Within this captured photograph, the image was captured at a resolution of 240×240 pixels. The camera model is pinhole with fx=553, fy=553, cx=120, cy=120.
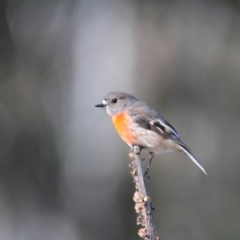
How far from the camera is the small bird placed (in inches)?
193

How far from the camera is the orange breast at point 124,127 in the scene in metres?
4.95

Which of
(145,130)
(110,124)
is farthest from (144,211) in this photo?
(110,124)

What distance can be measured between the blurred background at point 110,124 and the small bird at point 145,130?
3.88m

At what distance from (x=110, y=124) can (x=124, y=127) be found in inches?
201

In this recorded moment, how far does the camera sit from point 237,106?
398 inches

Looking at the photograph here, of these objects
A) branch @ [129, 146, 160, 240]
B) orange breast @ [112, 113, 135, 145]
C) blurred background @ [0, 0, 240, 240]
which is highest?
branch @ [129, 146, 160, 240]

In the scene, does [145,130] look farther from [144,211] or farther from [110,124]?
[110,124]

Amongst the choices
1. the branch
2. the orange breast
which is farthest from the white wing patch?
the branch

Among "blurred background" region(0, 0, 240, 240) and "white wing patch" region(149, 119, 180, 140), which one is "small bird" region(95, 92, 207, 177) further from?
"blurred background" region(0, 0, 240, 240)

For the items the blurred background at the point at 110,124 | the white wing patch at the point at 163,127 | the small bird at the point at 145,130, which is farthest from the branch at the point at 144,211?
the blurred background at the point at 110,124

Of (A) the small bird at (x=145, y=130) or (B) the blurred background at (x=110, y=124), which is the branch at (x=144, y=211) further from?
(B) the blurred background at (x=110, y=124)

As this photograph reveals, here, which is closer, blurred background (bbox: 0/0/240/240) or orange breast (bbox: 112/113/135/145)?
orange breast (bbox: 112/113/135/145)

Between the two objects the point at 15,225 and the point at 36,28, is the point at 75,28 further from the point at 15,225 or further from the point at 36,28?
the point at 15,225

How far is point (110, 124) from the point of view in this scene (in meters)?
10.2
